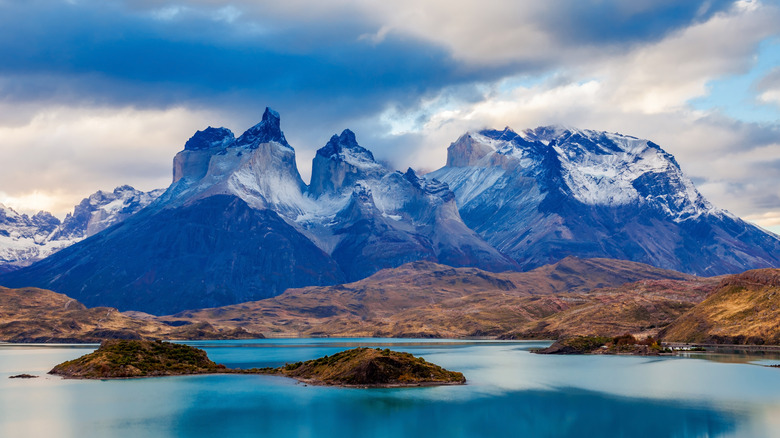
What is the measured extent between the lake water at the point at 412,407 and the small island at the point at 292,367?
5.24 metres

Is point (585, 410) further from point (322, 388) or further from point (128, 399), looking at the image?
point (128, 399)

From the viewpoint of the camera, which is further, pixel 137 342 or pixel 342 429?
pixel 137 342

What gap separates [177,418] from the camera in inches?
3777

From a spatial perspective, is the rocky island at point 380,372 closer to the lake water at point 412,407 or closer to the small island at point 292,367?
the small island at point 292,367

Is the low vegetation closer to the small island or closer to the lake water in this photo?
the small island

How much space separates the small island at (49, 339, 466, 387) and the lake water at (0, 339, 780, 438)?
5245 millimetres

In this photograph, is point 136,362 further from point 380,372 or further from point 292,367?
point 380,372

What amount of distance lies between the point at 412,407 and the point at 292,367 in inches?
2245

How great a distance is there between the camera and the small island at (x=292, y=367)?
130m

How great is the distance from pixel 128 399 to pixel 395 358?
150 feet

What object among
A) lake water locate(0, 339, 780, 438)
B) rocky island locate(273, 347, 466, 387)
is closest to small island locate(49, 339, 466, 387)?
rocky island locate(273, 347, 466, 387)

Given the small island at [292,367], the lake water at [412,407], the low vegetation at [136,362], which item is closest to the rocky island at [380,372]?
the small island at [292,367]

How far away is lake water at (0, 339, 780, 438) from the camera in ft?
290

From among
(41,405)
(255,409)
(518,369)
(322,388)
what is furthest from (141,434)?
(518,369)
